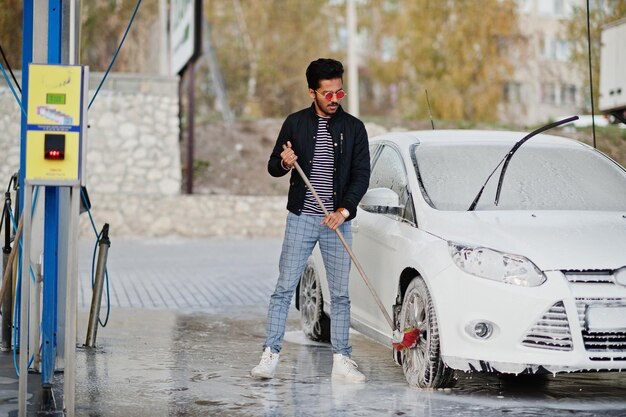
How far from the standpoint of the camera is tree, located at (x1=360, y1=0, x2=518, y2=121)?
126 ft

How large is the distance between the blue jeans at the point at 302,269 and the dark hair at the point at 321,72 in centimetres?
83

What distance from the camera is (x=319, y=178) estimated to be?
8469 mm

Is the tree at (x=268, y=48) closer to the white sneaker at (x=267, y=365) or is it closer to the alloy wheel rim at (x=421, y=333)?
the white sneaker at (x=267, y=365)

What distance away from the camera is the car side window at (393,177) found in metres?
8.62

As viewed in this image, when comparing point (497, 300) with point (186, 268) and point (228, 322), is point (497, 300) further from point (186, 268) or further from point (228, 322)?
point (186, 268)

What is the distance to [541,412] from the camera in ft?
24.5

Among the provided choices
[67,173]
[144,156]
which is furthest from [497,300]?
[144,156]

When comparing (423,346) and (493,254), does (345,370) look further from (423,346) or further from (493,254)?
(493,254)

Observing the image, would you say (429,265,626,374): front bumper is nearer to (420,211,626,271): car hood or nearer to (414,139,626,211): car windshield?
(420,211,626,271): car hood

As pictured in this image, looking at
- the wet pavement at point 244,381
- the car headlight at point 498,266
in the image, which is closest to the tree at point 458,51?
the wet pavement at point 244,381

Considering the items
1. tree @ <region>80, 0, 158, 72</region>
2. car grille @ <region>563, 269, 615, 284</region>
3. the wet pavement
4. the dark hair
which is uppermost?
tree @ <region>80, 0, 158, 72</region>

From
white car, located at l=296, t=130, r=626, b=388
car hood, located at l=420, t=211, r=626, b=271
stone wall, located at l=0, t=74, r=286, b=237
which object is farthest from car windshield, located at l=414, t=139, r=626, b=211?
stone wall, located at l=0, t=74, r=286, b=237

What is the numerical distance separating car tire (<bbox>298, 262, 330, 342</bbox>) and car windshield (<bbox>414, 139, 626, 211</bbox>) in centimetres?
170

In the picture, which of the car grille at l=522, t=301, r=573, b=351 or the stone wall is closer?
the car grille at l=522, t=301, r=573, b=351
